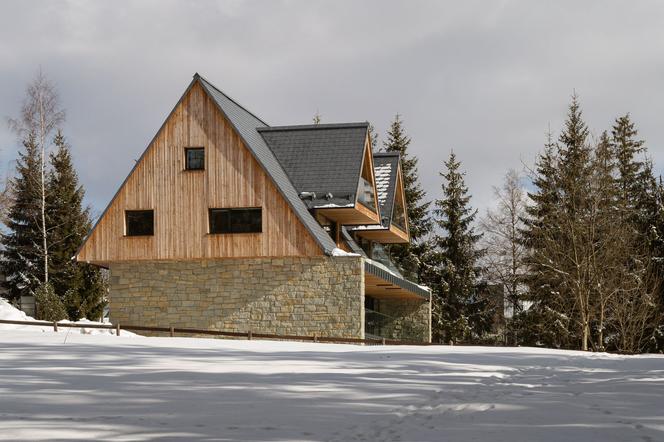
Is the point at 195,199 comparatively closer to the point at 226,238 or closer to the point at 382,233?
the point at 226,238

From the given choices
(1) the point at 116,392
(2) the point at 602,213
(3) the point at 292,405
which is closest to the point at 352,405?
(3) the point at 292,405

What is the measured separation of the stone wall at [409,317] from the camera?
118ft

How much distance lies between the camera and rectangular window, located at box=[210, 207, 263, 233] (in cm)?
2921

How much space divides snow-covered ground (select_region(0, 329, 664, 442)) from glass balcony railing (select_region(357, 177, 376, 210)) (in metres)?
14.0

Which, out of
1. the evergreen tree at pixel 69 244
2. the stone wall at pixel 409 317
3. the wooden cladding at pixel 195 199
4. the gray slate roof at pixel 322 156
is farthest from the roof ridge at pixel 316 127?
the evergreen tree at pixel 69 244

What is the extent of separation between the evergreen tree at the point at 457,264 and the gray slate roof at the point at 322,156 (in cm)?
1624

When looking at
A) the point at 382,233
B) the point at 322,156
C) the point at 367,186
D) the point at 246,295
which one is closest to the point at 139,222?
the point at 246,295

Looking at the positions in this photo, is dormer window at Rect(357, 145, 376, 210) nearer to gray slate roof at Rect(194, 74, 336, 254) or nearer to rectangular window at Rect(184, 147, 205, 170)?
gray slate roof at Rect(194, 74, 336, 254)

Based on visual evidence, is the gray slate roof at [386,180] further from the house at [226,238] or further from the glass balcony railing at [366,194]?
the house at [226,238]

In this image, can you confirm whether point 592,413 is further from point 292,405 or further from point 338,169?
point 338,169

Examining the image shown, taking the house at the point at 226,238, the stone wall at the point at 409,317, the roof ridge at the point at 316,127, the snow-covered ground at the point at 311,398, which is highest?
the roof ridge at the point at 316,127

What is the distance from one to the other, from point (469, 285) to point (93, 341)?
2999 cm

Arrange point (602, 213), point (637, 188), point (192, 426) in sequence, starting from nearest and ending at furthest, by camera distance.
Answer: point (192, 426)
point (602, 213)
point (637, 188)

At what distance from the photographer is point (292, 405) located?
1039cm
